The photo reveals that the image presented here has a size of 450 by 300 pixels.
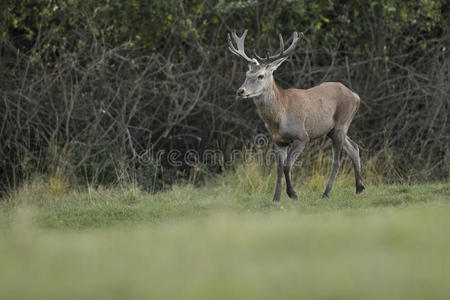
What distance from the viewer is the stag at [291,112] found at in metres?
9.73

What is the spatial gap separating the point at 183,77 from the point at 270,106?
4912mm

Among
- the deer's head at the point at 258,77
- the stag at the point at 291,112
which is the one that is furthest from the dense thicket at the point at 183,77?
the deer's head at the point at 258,77

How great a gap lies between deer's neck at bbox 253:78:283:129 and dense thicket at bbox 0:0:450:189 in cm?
393

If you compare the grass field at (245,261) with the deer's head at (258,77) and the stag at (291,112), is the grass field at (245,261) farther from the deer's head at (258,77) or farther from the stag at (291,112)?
the deer's head at (258,77)

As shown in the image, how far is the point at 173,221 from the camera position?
8.24 m

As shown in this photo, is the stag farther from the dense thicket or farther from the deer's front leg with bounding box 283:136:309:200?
the dense thicket

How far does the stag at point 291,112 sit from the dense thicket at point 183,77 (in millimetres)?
3314

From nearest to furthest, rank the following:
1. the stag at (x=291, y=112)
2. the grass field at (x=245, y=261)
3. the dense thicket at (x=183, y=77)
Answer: the grass field at (x=245, y=261) → the stag at (x=291, y=112) → the dense thicket at (x=183, y=77)

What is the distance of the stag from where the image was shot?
9727mm

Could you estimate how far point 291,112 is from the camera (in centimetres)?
983

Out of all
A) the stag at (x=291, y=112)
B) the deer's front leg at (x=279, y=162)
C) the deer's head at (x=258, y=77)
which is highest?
the deer's head at (x=258, y=77)

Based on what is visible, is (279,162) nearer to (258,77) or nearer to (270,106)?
(270,106)

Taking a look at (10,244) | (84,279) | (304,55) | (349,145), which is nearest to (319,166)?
(349,145)

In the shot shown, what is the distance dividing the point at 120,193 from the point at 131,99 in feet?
12.1
